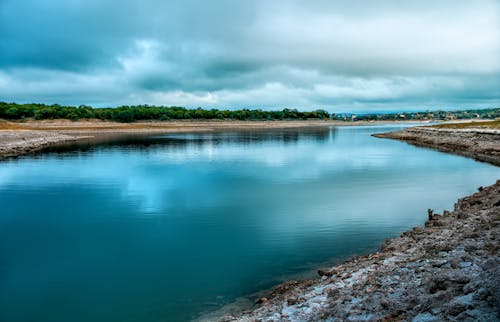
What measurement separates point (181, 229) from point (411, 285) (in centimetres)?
1098

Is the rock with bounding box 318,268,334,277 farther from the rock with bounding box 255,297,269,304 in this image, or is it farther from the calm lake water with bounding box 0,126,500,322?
the rock with bounding box 255,297,269,304

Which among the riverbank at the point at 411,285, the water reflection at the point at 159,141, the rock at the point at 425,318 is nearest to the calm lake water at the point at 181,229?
the riverbank at the point at 411,285

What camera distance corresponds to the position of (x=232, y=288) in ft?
36.8

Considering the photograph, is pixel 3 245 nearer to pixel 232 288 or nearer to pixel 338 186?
pixel 232 288

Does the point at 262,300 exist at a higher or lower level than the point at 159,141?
lower

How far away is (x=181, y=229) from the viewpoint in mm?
17391

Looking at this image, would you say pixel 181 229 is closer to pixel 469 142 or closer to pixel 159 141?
pixel 469 142

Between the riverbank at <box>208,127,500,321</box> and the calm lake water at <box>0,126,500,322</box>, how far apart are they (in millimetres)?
1592

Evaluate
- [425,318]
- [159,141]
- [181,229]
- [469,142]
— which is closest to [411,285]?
[425,318]

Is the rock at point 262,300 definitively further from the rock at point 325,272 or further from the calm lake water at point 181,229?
the rock at point 325,272

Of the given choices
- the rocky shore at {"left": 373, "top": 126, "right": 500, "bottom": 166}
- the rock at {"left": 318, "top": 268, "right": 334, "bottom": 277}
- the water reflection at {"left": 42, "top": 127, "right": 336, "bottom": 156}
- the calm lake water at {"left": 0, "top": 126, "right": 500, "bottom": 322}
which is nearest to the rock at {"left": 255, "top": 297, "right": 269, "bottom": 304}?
the calm lake water at {"left": 0, "top": 126, "right": 500, "bottom": 322}

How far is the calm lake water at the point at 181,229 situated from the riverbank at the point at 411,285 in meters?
1.59

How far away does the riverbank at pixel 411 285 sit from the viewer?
7020 mm

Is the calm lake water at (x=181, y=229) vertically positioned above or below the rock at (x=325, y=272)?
below
